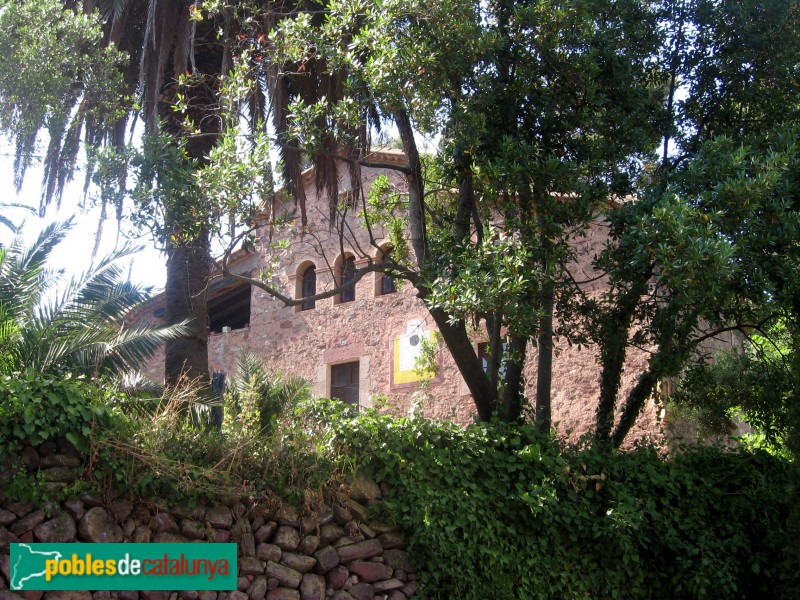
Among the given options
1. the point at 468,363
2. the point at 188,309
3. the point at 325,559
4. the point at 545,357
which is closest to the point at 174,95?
the point at 188,309

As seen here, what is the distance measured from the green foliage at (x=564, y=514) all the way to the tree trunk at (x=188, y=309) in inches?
Answer: 107

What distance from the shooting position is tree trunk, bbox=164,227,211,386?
32.9 feet

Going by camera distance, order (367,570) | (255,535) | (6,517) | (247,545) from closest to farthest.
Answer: (6,517) → (247,545) → (255,535) → (367,570)

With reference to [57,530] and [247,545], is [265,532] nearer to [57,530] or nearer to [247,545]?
[247,545]

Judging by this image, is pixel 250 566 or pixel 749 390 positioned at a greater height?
pixel 749 390

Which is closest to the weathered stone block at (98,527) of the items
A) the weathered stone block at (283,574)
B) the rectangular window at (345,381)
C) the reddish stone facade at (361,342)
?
the weathered stone block at (283,574)

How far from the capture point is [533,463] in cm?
891

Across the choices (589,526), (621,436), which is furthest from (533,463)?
(621,436)

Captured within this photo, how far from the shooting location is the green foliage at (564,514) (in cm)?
812

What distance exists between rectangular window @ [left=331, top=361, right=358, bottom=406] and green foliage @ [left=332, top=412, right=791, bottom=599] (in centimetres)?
743

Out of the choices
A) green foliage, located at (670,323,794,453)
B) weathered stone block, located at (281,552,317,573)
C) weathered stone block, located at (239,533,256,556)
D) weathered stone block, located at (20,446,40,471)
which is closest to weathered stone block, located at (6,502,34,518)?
weathered stone block, located at (20,446,40,471)

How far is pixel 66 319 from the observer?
792cm

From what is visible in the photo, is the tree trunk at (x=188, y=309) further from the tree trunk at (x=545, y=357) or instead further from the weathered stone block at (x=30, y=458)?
the tree trunk at (x=545, y=357)

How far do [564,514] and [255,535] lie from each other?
10.4 ft
